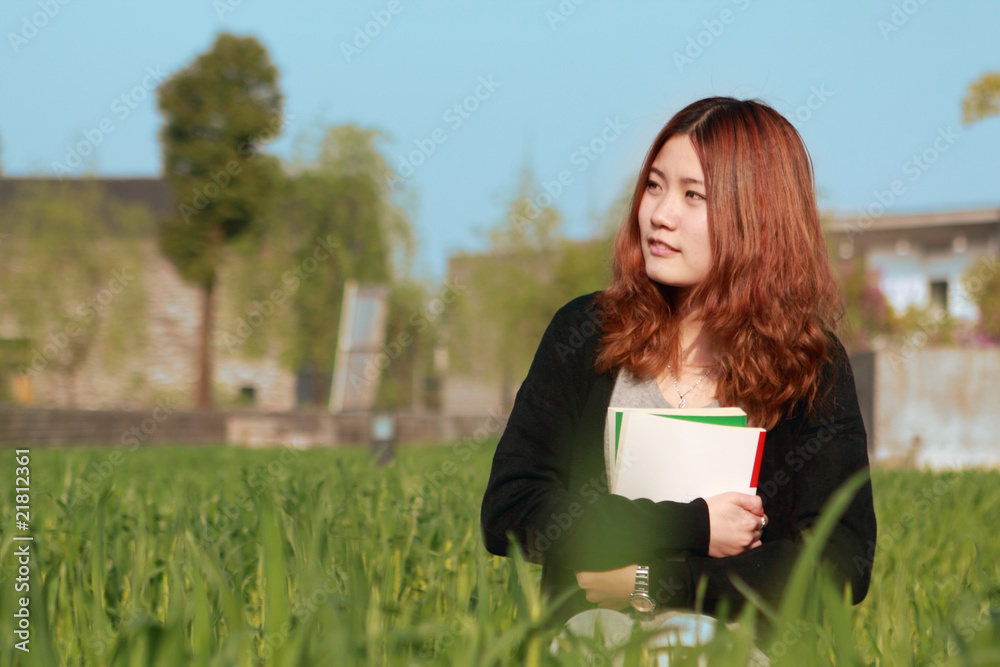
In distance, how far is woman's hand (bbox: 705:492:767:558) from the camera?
1650 mm

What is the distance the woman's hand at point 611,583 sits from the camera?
1682 millimetres

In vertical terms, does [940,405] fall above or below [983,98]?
below

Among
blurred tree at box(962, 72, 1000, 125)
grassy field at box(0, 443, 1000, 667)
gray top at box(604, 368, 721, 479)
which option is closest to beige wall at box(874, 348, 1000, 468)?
blurred tree at box(962, 72, 1000, 125)

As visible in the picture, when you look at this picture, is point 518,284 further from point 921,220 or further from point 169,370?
point 169,370

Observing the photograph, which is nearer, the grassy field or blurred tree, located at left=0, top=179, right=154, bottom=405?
the grassy field

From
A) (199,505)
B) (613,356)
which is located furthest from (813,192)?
(199,505)

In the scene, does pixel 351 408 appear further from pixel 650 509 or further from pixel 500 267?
pixel 650 509

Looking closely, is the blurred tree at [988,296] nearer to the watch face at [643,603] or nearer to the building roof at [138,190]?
the watch face at [643,603]

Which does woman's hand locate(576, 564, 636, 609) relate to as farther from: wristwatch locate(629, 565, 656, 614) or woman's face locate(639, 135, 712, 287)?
woman's face locate(639, 135, 712, 287)

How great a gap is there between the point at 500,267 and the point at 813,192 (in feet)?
84.3

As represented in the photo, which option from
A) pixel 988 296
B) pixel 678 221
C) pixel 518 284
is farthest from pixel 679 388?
pixel 518 284

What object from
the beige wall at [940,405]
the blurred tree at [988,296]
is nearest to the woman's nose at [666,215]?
the beige wall at [940,405]

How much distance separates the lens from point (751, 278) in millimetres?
1897

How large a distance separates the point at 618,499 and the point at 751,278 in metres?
0.59
